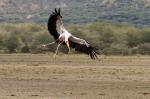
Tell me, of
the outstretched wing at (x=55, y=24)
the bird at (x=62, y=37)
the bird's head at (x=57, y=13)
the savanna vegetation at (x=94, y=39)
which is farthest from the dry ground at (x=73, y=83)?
the savanna vegetation at (x=94, y=39)

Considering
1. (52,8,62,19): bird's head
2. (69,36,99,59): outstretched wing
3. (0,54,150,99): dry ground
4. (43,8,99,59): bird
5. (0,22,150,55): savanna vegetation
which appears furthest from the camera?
(0,22,150,55): savanna vegetation

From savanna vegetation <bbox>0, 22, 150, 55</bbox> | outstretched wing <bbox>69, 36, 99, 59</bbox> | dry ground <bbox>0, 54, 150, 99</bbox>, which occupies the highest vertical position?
outstretched wing <bbox>69, 36, 99, 59</bbox>

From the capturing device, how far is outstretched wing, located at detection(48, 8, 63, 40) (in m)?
14.2

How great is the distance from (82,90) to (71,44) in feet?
33.3

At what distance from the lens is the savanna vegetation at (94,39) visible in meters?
55.3

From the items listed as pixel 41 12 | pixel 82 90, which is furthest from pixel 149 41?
pixel 41 12

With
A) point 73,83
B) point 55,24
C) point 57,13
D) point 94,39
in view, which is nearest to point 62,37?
point 55,24

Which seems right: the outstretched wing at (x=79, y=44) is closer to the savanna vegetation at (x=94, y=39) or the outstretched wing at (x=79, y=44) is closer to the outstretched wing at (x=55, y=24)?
the outstretched wing at (x=55, y=24)

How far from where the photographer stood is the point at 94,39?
56.2 meters

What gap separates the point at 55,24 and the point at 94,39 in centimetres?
4180

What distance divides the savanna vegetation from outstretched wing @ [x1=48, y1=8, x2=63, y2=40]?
124 feet

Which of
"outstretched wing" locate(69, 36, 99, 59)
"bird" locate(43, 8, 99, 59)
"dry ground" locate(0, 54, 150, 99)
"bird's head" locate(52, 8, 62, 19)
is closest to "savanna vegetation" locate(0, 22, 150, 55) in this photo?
"dry ground" locate(0, 54, 150, 99)

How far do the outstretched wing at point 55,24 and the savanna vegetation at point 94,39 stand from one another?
37.9 m

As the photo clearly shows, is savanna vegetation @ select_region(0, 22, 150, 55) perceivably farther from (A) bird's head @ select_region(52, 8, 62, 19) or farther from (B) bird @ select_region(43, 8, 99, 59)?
(B) bird @ select_region(43, 8, 99, 59)
